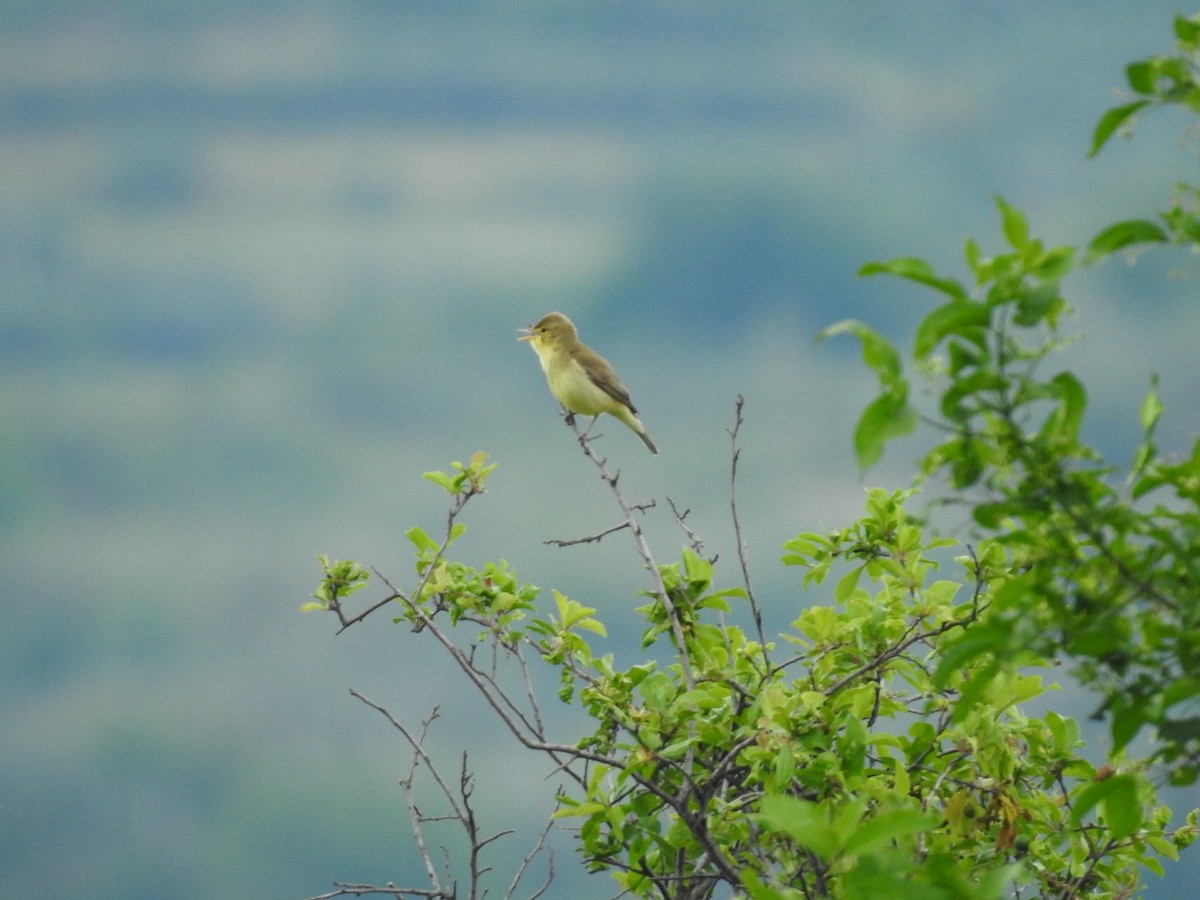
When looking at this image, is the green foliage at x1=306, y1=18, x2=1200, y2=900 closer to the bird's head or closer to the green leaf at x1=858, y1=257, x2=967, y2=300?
the green leaf at x1=858, y1=257, x2=967, y2=300

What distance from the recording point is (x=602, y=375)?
26.2ft

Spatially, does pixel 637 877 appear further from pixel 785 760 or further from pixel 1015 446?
pixel 1015 446

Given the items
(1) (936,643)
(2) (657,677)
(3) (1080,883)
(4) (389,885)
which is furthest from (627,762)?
(3) (1080,883)

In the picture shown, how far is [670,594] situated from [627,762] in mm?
694

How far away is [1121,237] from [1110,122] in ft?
0.80

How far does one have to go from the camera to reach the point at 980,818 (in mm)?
3883

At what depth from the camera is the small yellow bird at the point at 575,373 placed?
7.97 meters

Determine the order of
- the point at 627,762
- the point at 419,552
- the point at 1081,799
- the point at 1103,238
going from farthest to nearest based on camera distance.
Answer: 1. the point at 419,552
2. the point at 627,762
3. the point at 1081,799
4. the point at 1103,238

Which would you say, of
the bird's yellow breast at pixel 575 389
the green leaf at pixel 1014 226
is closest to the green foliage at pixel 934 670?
the green leaf at pixel 1014 226

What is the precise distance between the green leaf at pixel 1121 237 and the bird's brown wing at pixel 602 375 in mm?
5898

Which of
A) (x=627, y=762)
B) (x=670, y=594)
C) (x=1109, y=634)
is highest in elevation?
(x=670, y=594)

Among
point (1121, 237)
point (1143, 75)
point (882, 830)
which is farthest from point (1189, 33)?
point (882, 830)

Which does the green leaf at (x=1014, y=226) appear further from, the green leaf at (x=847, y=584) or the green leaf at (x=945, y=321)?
the green leaf at (x=847, y=584)

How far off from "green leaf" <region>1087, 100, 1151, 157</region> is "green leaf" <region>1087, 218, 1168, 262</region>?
18 cm
